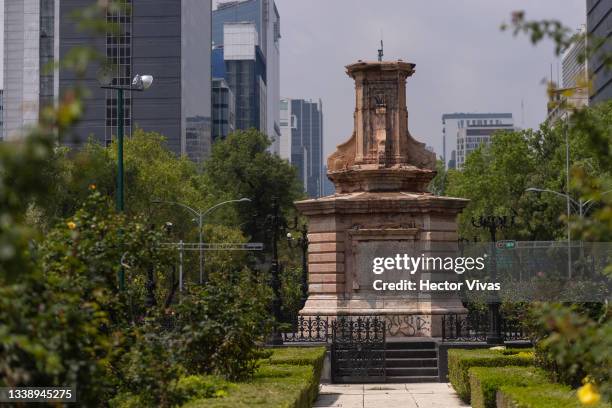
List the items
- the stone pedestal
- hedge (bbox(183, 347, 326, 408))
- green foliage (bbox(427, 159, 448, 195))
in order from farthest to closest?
green foliage (bbox(427, 159, 448, 195)) < the stone pedestal < hedge (bbox(183, 347, 326, 408))

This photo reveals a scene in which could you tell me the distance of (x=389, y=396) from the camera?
91.0 ft

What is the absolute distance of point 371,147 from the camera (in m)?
38.1

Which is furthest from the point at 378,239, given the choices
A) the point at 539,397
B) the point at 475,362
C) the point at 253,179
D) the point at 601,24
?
the point at 601,24

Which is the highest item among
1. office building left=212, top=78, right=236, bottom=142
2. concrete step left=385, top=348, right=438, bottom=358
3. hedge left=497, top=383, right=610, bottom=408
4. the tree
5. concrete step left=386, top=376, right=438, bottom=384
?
office building left=212, top=78, right=236, bottom=142

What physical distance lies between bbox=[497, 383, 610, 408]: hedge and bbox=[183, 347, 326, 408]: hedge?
2.98 metres

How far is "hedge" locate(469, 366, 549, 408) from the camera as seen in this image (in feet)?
64.7

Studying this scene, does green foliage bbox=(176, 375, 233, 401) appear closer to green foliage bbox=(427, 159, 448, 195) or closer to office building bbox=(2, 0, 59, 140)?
green foliage bbox=(427, 159, 448, 195)

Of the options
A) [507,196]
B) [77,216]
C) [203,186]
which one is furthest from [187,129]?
[77,216]

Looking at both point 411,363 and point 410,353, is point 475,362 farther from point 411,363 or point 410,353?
point 410,353

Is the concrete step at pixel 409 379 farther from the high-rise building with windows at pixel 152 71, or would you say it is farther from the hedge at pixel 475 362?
the high-rise building with windows at pixel 152 71

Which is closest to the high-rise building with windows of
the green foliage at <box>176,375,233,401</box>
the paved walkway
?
the paved walkway

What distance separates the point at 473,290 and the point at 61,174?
27.5 meters

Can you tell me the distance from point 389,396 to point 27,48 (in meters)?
108

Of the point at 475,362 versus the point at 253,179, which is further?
the point at 253,179
